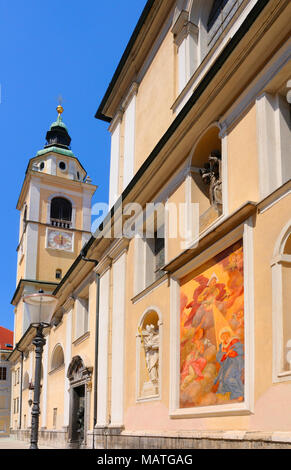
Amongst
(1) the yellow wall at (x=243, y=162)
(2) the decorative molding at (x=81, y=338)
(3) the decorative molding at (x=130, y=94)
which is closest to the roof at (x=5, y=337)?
(2) the decorative molding at (x=81, y=338)

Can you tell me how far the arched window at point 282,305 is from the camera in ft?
27.7

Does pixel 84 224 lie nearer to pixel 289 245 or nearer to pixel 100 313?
pixel 100 313

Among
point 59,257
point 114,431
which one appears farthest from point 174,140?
point 59,257

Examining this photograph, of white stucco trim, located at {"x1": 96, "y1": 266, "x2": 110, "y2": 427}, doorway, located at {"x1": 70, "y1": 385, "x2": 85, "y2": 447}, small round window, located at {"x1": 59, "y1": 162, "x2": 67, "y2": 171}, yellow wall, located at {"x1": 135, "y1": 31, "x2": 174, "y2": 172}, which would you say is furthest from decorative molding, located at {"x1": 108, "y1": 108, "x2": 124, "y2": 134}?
small round window, located at {"x1": 59, "y1": 162, "x2": 67, "y2": 171}

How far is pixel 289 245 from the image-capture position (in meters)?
8.88

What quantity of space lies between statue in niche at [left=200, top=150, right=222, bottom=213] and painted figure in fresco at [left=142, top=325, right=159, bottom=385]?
381 cm

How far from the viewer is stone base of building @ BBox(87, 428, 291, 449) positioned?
8.29 meters

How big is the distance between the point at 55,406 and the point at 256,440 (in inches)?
759

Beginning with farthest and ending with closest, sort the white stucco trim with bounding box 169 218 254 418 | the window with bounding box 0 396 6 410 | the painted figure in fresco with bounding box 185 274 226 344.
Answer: the window with bounding box 0 396 6 410, the painted figure in fresco with bounding box 185 274 226 344, the white stucco trim with bounding box 169 218 254 418

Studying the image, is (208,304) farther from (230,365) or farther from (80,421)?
A: (80,421)

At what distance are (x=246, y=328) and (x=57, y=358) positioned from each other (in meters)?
20.6

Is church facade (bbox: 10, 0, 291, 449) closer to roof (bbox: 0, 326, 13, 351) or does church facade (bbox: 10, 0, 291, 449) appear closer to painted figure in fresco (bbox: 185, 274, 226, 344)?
painted figure in fresco (bbox: 185, 274, 226, 344)

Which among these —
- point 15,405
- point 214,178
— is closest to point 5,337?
point 15,405

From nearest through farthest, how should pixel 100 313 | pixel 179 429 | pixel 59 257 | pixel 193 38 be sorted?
1. pixel 179 429
2. pixel 193 38
3. pixel 100 313
4. pixel 59 257
